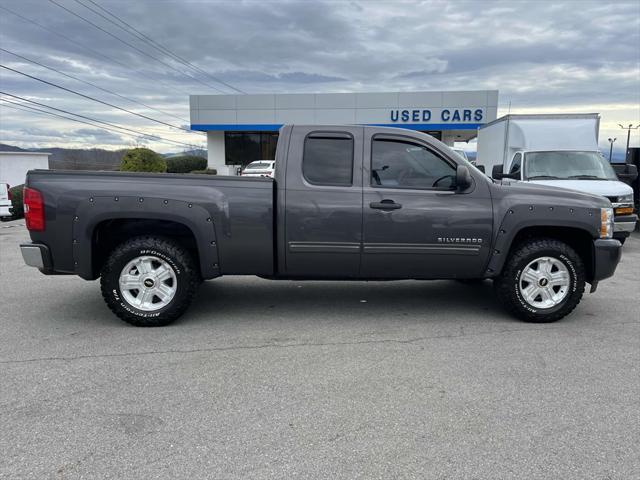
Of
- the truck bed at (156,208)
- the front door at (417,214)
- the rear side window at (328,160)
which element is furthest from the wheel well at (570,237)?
the truck bed at (156,208)

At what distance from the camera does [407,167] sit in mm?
4930

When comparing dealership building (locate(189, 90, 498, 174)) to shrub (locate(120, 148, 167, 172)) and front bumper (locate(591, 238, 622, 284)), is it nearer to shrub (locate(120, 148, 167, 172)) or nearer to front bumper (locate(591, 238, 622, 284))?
shrub (locate(120, 148, 167, 172))

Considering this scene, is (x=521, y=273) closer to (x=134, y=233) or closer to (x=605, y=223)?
(x=605, y=223)

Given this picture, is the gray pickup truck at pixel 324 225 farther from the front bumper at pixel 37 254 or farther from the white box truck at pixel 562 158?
the white box truck at pixel 562 158

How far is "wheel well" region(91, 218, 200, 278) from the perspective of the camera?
194 inches

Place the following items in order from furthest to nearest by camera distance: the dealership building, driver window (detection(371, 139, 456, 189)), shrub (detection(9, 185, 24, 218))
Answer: the dealership building
shrub (detection(9, 185, 24, 218))
driver window (detection(371, 139, 456, 189))

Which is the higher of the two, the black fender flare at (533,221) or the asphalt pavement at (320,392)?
the black fender flare at (533,221)

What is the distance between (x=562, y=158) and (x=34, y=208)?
1003cm

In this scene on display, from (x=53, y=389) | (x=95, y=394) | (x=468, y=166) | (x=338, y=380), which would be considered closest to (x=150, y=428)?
(x=95, y=394)

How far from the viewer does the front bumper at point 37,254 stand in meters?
4.59

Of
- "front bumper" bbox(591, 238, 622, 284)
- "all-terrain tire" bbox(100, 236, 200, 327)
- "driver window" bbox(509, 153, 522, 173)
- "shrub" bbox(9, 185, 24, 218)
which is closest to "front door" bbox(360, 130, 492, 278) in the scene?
"front bumper" bbox(591, 238, 622, 284)

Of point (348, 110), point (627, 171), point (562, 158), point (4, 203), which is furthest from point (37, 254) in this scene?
point (348, 110)

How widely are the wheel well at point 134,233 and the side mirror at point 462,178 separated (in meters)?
2.65

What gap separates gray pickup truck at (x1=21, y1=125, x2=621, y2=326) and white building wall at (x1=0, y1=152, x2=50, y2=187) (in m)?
17.2
